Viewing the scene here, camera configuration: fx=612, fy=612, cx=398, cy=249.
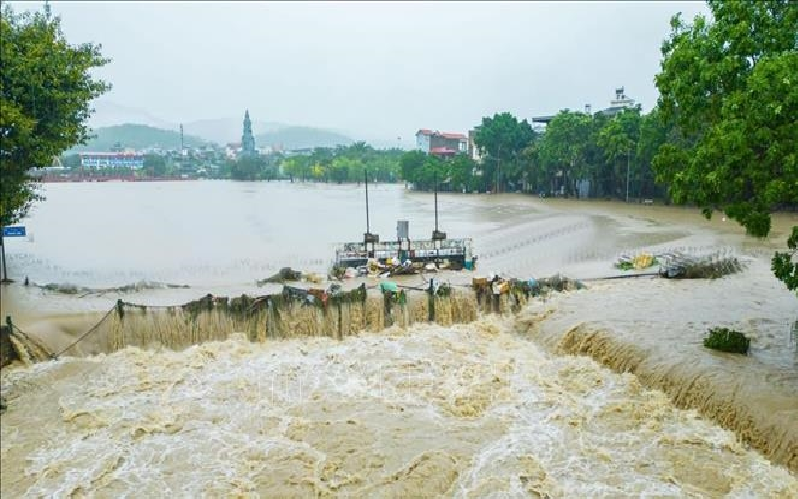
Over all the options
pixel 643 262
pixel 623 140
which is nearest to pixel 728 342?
pixel 643 262

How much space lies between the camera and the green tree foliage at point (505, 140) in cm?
5116

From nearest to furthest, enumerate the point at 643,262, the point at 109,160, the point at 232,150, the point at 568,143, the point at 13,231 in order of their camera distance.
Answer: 1. the point at 13,231
2. the point at 643,262
3. the point at 568,143
4. the point at 109,160
5. the point at 232,150

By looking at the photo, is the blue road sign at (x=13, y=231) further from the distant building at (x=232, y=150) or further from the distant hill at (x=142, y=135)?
the distant hill at (x=142, y=135)

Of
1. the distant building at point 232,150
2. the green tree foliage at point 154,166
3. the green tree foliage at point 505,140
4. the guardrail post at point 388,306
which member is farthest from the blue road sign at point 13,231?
the distant building at point 232,150

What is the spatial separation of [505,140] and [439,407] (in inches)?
1736

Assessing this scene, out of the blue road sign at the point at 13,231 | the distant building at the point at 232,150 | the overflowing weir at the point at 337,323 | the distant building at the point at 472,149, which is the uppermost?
the distant building at the point at 232,150

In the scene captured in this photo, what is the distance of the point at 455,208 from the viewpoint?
141ft

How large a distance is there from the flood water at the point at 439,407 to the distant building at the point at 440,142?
52006 mm

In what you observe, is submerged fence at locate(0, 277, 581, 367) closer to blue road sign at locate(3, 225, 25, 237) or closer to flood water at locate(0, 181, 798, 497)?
flood water at locate(0, 181, 798, 497)

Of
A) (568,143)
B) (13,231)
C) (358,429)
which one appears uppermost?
(568,143)

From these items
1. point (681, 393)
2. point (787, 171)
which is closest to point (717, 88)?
point (787, 171)

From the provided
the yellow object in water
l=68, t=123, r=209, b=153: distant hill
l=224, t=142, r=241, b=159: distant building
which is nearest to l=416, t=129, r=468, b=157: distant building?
the yellow object in water

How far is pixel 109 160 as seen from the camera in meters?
76.6

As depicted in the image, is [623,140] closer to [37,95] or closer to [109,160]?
[37,95]
